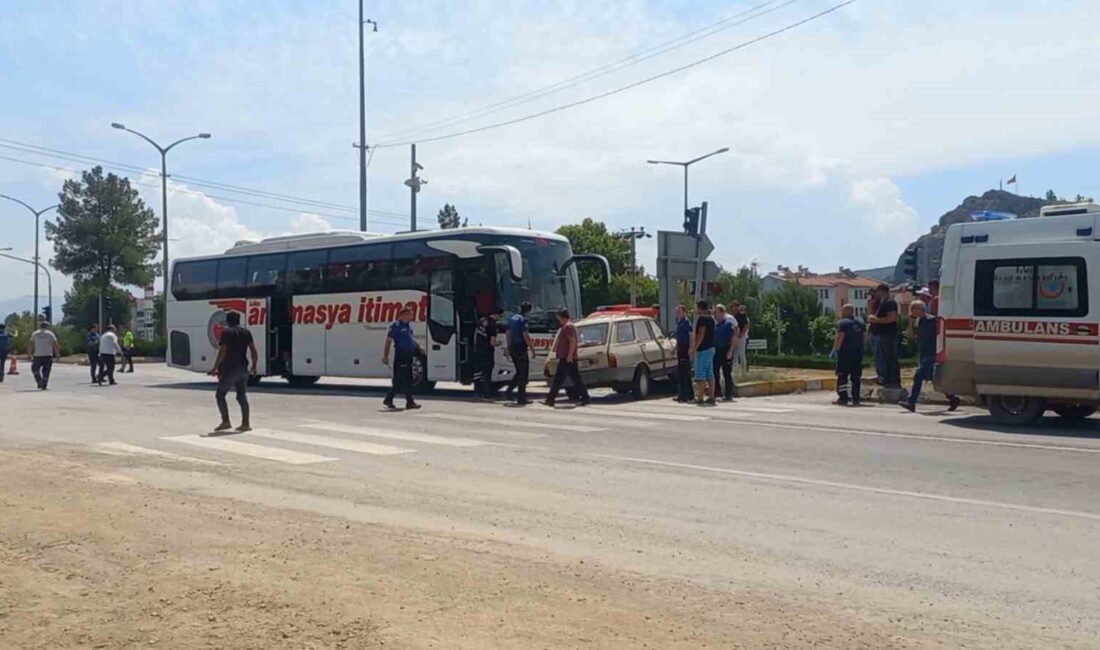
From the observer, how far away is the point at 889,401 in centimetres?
1956

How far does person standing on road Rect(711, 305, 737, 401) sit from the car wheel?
1317mm

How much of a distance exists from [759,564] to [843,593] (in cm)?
80

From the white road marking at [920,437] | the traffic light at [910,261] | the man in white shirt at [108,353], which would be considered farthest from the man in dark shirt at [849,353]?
the man in white shirt at [108,353]

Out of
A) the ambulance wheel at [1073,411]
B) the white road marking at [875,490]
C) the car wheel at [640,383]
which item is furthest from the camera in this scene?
the car wheel at [640,383]

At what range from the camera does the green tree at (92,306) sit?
267 ft

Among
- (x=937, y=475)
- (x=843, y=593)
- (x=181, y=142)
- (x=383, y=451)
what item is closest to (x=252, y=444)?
(x=383, y=451)

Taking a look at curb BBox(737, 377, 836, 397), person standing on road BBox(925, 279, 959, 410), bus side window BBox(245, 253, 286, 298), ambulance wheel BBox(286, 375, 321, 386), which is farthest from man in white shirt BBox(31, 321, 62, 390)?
person standing on road BBox(925, 279, 959, 410)

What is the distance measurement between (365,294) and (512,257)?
15.7ft

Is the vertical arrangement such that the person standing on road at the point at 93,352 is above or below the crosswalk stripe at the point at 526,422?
above

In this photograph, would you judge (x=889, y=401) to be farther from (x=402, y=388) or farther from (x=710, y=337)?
(x=402, y=388)

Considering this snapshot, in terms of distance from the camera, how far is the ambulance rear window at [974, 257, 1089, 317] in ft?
48.0

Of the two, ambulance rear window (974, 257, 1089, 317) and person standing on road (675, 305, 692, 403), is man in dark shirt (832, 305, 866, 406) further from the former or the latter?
ambulance rear window (974, 257, 1089, 317)

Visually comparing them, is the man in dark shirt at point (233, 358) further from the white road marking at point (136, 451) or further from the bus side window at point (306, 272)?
the bus side window at point (306, 272)

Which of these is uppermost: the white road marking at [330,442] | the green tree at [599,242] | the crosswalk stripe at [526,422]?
the green tree at [599,242]
